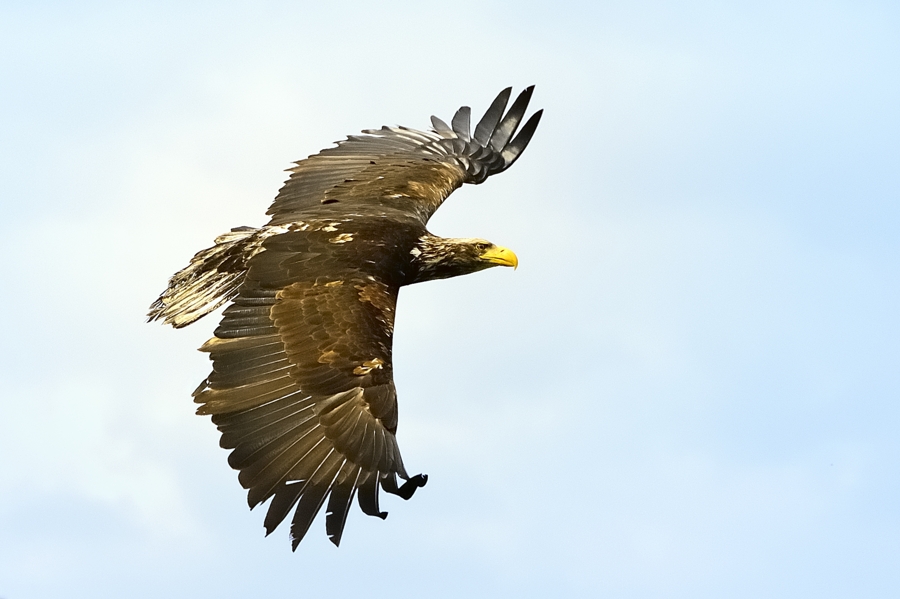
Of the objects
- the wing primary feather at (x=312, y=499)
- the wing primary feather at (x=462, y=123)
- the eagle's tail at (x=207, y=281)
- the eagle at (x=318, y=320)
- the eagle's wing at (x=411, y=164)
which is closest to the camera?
the wing primary feather at (x=312, y=499)

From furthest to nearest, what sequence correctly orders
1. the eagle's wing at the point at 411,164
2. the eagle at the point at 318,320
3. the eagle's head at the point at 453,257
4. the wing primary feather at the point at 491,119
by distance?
the wing primary feather at the point at 491,119
the eagle's wing at the point at 411,164
the eagle's head at the point at 453,257
the eagle at the point at 318,320

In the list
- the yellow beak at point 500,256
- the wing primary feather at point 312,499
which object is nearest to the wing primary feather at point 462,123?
the yellow beak at point 500,256

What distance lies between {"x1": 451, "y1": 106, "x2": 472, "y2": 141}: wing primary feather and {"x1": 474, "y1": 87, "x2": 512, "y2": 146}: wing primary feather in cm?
12

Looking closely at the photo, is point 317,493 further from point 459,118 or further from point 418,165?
point 459,118

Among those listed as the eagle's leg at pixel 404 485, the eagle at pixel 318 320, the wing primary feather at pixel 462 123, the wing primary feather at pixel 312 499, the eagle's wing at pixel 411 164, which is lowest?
the wing primary feather at pixel 312 499

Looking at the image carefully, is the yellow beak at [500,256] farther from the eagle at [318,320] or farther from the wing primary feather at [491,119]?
the wing primary feather at [491,119]

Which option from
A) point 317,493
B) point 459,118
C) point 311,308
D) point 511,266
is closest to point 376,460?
point 317,493

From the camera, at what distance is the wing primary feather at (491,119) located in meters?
15.5

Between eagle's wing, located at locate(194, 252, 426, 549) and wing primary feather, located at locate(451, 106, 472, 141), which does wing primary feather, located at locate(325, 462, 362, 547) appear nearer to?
eagle's wing, located at locate(194, 252, 426, 549)

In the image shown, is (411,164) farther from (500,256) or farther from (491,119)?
(500,256)

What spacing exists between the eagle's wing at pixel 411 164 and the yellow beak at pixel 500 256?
0.86m

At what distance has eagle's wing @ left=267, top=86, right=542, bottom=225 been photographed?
13789 mm

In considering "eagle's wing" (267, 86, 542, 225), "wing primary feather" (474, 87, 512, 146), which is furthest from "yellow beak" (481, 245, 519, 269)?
"wing primary feather" (474, 87, 512, 146)

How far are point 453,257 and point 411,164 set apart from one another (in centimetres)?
210
